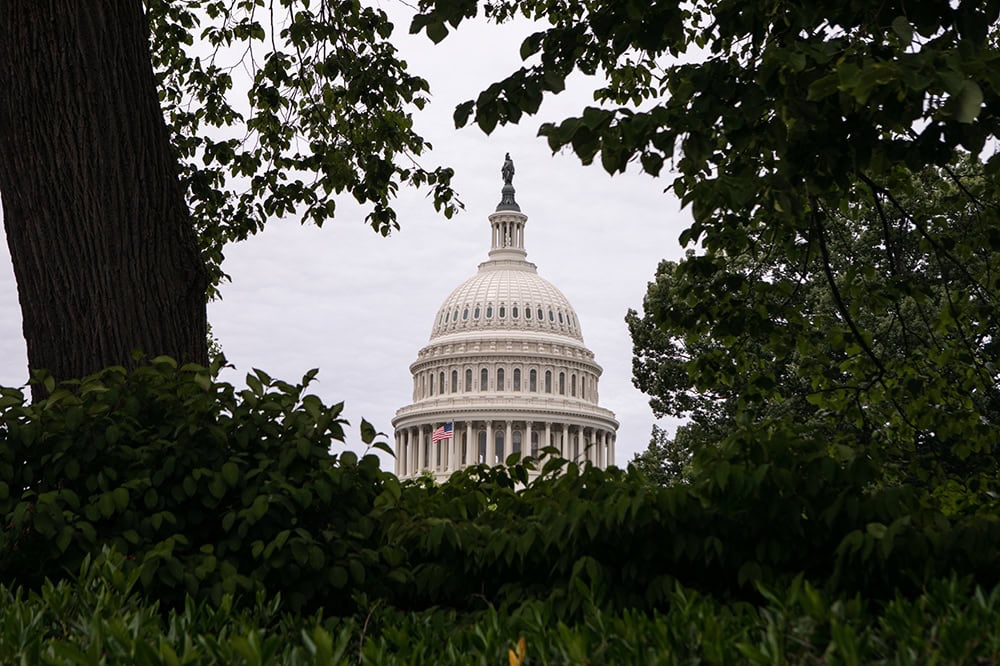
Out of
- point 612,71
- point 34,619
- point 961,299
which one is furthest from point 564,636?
point 612,71

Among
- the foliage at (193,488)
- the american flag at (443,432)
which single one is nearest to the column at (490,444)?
the american flag at (443,432)

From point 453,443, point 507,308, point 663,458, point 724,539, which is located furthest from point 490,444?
point 724,539

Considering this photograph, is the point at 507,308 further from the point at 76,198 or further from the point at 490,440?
the point at 76,198

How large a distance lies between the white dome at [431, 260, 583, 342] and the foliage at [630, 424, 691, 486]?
Answer: 312 feet

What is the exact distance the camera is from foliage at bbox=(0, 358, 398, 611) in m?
6.34

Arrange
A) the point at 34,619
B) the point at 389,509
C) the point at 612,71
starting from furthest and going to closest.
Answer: the point at 612,71 < the point at 389,509 < the point at 34,619

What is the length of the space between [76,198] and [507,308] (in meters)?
134

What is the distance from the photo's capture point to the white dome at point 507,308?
142125 millimetres

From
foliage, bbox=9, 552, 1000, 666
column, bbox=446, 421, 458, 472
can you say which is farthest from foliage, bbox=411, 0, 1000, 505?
column, bbox=446, 421, 458, 472

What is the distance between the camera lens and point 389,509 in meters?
7.07

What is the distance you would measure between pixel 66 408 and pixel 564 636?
4759 millimetres

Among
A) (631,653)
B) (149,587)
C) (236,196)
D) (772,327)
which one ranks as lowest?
(631,653)

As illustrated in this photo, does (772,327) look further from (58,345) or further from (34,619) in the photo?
(34,619)

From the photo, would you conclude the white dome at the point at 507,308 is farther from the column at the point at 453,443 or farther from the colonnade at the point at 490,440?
the column at the point at 453,443
